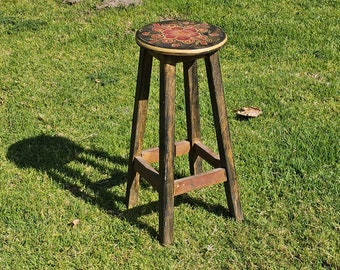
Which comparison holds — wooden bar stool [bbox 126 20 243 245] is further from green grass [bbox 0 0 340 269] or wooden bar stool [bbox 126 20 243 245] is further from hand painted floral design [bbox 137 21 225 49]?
green grass [bbox 0 0 340 269]

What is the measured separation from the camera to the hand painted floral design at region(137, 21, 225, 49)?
9.00 ft

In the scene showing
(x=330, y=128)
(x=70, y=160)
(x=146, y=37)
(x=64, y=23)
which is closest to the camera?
(x=146, y=37)

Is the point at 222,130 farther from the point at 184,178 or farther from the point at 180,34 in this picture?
the point at 180,34

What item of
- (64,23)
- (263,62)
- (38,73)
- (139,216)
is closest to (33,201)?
(139,216)

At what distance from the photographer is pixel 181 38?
2.81 metres

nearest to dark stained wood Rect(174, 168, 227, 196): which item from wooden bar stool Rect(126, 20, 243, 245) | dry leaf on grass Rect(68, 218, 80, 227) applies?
wooden bar stool Rect(126, 20, 243, 245)

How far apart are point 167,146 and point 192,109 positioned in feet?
1.92

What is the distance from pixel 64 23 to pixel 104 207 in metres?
3.87

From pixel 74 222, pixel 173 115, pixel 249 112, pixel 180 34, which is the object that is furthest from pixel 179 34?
pixel 249 112

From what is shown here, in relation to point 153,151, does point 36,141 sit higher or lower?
lower

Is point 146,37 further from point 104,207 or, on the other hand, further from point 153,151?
point 104,207

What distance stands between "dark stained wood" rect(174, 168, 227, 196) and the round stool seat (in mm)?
855

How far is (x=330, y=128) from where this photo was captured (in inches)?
170

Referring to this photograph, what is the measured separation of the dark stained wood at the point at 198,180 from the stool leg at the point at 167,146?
0.09 m
